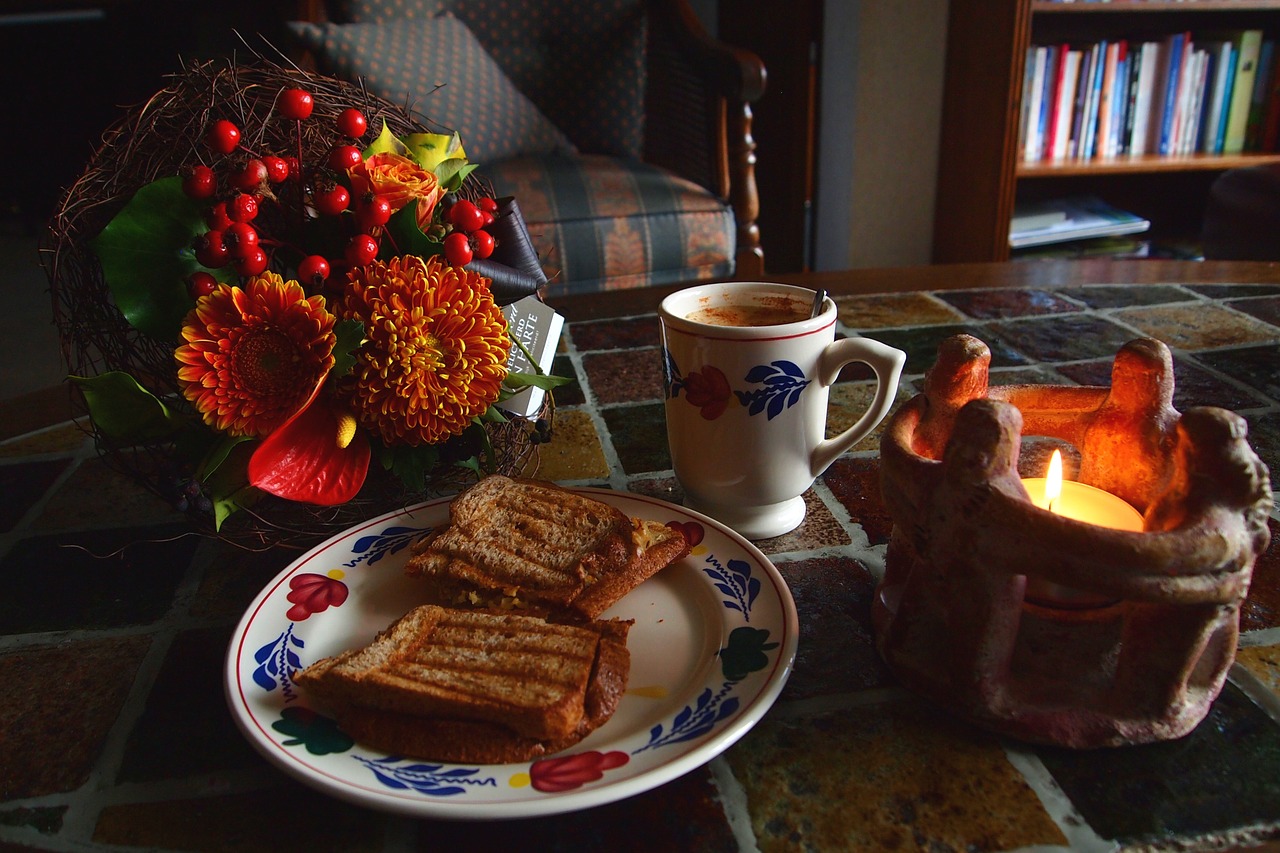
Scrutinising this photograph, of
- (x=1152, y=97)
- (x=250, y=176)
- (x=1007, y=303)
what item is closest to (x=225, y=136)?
(x=250, y=176)

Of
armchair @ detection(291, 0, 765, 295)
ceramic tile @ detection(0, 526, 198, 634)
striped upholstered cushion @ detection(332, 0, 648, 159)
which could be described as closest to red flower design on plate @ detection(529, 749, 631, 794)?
ceramic tile @ detection(0, 526, 198, 634)

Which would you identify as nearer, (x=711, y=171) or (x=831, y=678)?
(x=831, y=678)

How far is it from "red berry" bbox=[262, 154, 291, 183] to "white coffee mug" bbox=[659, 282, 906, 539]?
0.29m

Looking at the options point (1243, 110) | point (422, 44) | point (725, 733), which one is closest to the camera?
point (725, 733)

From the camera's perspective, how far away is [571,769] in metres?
0.43

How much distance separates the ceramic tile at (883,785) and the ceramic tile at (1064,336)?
71 cm

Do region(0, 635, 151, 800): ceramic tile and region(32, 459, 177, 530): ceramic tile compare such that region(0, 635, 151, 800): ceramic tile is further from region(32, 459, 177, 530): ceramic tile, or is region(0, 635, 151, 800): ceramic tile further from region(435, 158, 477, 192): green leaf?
region(435, 158, 477, 192): green leaf

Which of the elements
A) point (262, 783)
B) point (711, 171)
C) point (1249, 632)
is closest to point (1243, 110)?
point (711, 171)

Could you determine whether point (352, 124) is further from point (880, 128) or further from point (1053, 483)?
point (880, 128)

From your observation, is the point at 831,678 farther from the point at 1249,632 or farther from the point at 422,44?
the point at 422,44

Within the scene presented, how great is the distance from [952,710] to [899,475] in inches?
5.2

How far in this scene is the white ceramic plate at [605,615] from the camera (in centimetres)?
42

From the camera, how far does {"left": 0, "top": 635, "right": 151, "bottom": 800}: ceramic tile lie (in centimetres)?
49

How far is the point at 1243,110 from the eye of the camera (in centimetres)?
283
